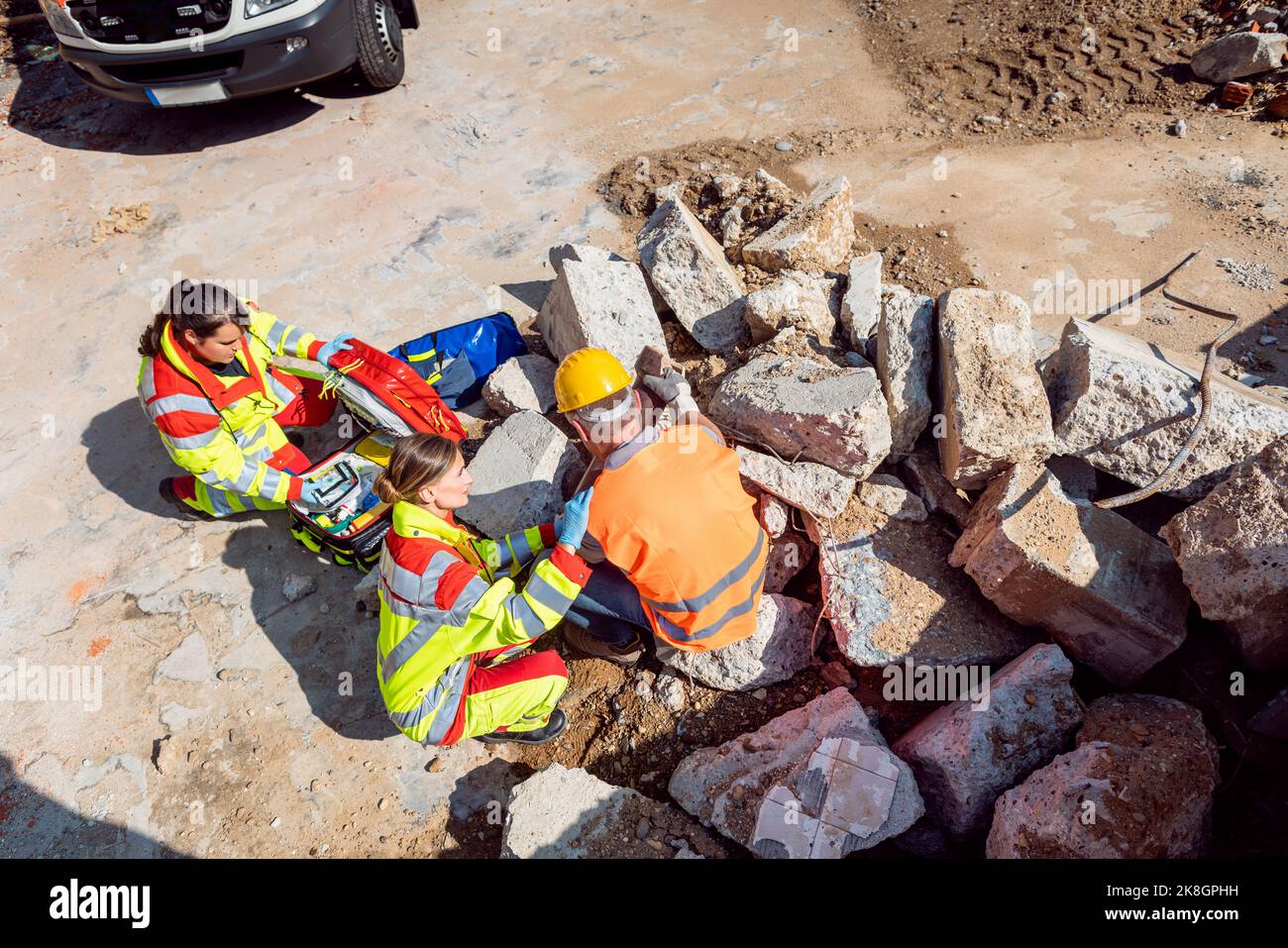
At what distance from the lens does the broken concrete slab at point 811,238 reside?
471 centimetres

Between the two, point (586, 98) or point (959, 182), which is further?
point (586, 98)

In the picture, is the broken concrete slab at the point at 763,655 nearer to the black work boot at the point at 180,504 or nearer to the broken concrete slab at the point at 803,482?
the broken concrete slab at the point at 803,482

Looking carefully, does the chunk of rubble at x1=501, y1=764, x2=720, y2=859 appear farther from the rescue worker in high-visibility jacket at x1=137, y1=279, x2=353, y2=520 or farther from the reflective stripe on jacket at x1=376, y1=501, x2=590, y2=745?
the rescue worker in high-visibility jacket at x1=137, y1=279, x2=353, y2=520

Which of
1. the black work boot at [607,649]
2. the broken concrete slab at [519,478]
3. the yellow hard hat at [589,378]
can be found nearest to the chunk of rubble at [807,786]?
the black work boot at [607,649]

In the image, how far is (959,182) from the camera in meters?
5.84

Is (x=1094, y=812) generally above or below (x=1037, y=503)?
below

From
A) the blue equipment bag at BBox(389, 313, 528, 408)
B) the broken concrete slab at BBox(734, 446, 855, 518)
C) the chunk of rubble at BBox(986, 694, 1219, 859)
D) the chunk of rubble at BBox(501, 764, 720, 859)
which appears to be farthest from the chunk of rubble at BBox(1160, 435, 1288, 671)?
the blue equipment bag at BBox(389, 313, 528, 408)

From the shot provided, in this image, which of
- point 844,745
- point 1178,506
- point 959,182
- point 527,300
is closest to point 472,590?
point 844,745

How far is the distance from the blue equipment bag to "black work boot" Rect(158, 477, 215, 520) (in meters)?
1.43

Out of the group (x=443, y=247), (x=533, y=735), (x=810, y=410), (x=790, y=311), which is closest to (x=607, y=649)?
(x=533, y=735)

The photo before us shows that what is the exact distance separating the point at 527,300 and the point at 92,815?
3.76m

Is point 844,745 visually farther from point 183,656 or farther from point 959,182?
point 959,182

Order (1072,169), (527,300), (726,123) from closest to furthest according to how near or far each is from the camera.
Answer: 1. (527,300)
2. (1072,169)
3. (726,123)

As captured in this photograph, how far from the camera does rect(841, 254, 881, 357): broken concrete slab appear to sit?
4.19m
